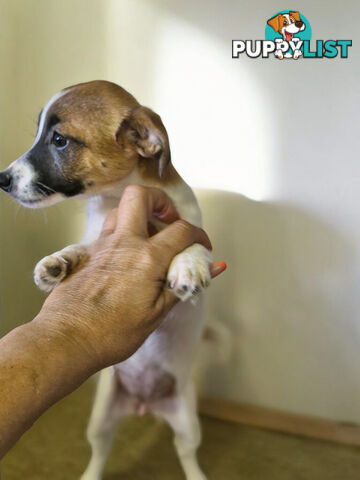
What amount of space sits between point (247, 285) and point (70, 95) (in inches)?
24.3

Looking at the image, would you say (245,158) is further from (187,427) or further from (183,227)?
(187,427)

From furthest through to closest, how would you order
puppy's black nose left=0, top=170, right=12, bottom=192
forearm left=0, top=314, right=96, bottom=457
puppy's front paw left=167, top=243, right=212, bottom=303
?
puppy's black nose left=0, top=170, right=12, bottom=192
puppy's front paw left=167, top=243, right=212, bottom=303
forearm left=0, top=314, right=96, bottom=457

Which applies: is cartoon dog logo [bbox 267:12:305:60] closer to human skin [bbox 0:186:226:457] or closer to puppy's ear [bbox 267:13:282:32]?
puppy's ear [bbox 267:13:282:32]

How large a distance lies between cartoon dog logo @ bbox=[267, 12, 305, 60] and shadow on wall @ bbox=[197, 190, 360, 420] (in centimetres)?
33

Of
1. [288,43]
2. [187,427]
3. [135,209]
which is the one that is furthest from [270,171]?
[187,427]

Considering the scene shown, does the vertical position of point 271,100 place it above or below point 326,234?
above

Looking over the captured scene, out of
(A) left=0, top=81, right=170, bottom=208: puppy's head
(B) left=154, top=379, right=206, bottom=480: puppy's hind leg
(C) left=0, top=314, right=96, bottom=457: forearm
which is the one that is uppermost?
(A) left=0, top=81, right=170, bottom=208: puppy's head

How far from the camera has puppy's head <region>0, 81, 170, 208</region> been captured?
33.8 inches

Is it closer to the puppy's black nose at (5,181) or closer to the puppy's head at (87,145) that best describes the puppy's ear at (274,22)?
the puppy's head at (87,145)

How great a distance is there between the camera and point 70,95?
0.90m

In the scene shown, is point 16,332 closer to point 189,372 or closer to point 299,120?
point 189,372

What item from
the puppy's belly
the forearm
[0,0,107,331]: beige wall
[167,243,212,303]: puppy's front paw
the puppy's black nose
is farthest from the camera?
[0,0,107,331]: beige wall

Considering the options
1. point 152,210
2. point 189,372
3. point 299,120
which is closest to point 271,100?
point 299,120

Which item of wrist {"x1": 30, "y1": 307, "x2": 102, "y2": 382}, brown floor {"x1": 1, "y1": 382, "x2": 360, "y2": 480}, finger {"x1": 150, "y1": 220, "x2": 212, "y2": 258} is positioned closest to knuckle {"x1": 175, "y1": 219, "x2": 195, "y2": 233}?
finger {"x1": 150, "y1": 220, "x2": 212, "y2": 258}
